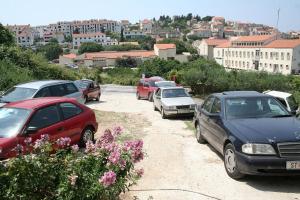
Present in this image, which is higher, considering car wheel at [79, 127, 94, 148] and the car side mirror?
the car side mirror

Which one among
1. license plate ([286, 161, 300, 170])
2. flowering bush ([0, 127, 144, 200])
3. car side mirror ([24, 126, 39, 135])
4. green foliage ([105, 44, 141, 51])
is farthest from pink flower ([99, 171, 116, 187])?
green foliage ([105, 44, 141, 51])

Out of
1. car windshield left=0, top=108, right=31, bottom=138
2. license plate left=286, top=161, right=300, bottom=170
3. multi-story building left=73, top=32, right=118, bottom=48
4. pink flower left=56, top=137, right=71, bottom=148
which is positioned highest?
pink flower left=56, top=137, right=71, bottom=148

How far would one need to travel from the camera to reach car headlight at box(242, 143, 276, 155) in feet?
22.5

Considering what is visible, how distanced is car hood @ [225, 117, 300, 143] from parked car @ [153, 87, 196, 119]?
7.86 metres

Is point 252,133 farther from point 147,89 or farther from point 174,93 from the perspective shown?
point 147,89

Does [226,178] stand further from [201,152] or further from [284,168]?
[201,152]

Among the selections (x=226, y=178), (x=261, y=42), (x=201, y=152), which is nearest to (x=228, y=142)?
(x=226, y=178)

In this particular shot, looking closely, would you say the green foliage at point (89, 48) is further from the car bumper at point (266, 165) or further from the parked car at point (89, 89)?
the car bumper at point (266, 165)

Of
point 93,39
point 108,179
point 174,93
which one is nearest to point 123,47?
point 93,39

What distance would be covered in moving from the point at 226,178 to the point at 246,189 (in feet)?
2.20

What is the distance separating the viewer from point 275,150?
6832 millimetres

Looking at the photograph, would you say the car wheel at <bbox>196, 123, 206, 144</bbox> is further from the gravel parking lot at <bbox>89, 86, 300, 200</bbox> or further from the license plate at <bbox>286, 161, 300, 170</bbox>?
the license plate at <bbox>286, 161, 300, 170</bbox>

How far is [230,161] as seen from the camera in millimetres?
7625

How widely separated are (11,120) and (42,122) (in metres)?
0.66
